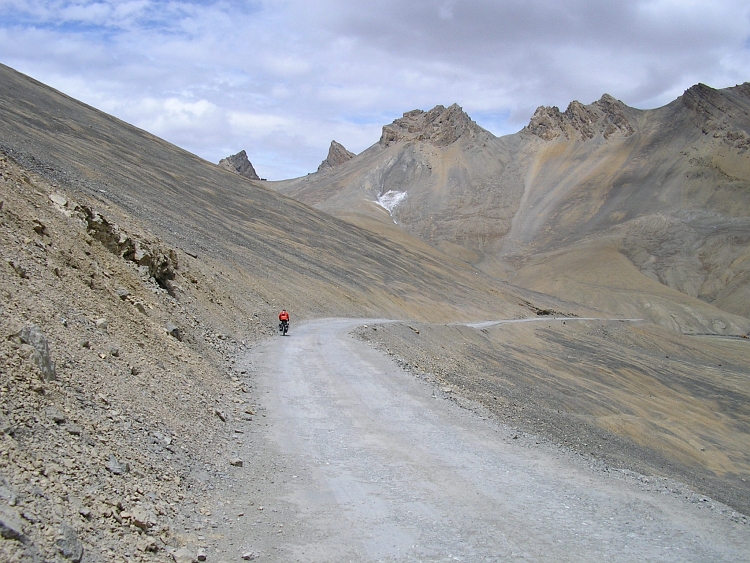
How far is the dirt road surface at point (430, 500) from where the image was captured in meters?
6.26

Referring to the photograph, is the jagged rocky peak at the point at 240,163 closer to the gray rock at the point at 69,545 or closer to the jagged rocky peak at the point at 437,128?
the jagged rocky peak at the point at 437,128

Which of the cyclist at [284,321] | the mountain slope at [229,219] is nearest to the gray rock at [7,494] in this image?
the cyclist at [284,321]

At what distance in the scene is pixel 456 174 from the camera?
473 feet

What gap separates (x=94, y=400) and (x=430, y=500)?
4343mm

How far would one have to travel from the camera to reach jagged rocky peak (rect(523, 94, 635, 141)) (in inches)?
5955

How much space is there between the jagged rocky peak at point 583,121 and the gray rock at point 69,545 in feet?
524

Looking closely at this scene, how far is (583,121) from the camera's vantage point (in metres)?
156

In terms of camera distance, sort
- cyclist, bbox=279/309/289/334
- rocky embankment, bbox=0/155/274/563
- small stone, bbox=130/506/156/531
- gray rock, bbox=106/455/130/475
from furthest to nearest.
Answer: cyclist, bbox=279/309/289/334
gray rock, bbox=106/455/130/475
small stone, bbox=130/506/156/531
rocky embankment, bbox=0/155/274/563

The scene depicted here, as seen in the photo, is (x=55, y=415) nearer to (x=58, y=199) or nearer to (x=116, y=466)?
(x=116, y=466)

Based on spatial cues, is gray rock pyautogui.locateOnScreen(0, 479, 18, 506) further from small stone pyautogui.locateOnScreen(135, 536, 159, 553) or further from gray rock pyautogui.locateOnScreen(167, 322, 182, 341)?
gray rock pyautogui.locateOnScreen(167, 322, 182, 341)

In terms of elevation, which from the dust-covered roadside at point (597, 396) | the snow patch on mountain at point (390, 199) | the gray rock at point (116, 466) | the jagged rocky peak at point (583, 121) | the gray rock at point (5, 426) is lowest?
the dust-covered roadside at point (597, 396)

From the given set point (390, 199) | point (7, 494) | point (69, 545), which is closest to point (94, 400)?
point (7, 494)

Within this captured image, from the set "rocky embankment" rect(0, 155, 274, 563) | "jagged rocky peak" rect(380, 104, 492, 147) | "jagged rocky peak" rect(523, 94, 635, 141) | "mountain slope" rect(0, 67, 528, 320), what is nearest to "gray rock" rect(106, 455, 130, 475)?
"rocky embankment" rect(0, 155, 274, 563)

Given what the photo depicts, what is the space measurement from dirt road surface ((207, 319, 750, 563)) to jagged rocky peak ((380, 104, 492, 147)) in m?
150
